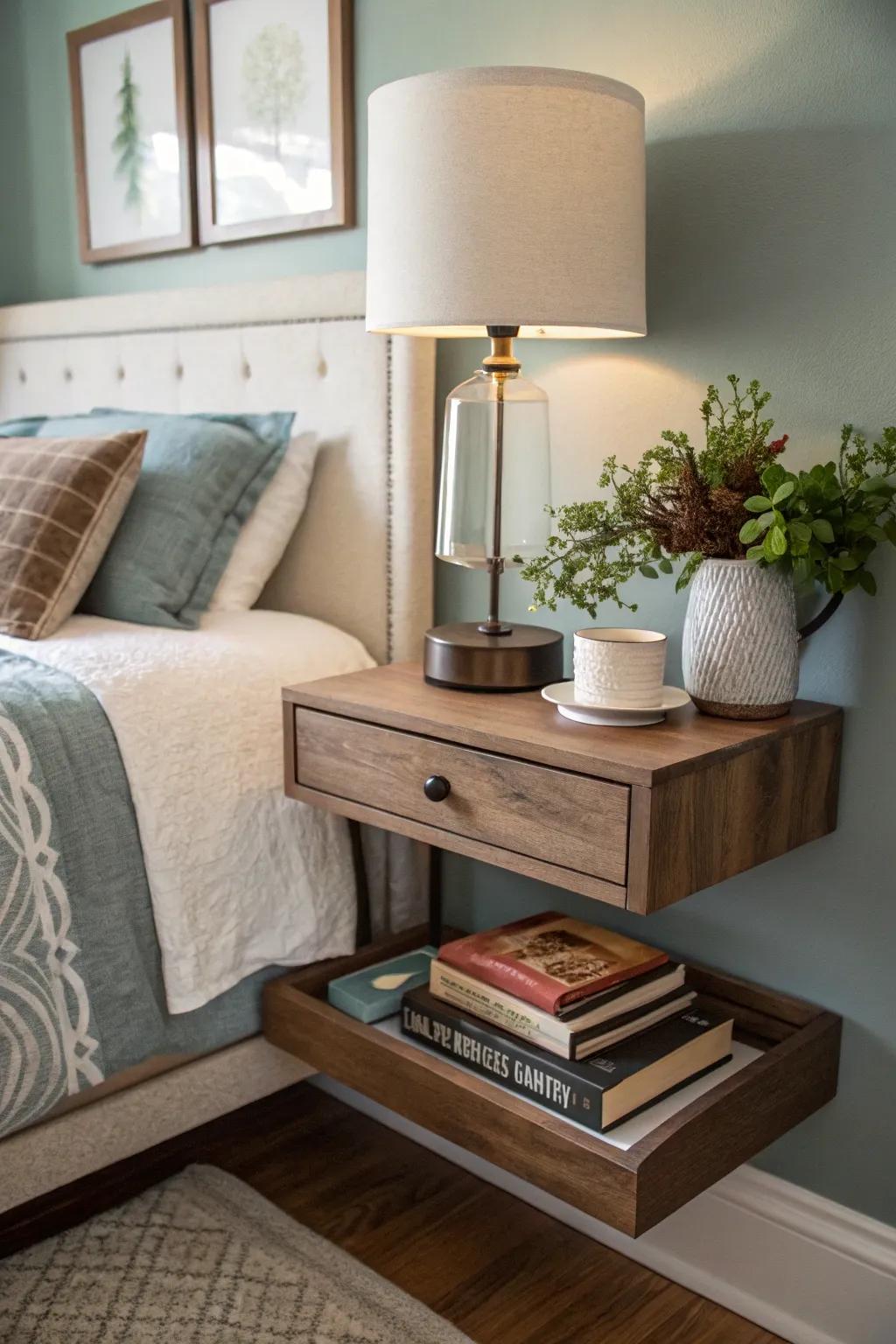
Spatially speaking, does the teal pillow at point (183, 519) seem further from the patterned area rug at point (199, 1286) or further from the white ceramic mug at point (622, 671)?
the patterned area rug at point (199, 1286)

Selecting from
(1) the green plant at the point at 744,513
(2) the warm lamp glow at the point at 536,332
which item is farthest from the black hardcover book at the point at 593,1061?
(2) the warm lamp glow at the point at 536,332

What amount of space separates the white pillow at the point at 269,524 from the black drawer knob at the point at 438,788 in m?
0.73

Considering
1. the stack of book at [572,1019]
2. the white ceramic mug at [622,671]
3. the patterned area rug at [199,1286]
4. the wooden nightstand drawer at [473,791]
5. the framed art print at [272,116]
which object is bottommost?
the patterned area rug at [199,1286]

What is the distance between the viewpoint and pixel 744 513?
138 centimetres

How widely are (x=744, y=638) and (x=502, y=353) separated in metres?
0.49

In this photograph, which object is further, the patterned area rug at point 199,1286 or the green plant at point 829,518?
the patterned area rug at point 199,1286

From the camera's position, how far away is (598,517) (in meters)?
1.47

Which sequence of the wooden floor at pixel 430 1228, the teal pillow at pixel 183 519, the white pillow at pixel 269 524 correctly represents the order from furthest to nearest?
the white pillow at pixel 269 524
the teal pillow at pixel 183 519
the wooden floor at pixel 430 1228

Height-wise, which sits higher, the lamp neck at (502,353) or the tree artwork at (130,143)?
the tree artwork at (130,143)

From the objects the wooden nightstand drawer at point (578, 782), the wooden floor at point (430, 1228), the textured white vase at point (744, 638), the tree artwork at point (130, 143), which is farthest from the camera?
the tree artwork at point (130, 143)

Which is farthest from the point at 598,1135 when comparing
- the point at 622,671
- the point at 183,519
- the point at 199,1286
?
the point at 183,519

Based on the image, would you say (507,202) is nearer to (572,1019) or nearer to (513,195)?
(513,195)

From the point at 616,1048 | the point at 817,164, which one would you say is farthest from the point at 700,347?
the point at 616,1048

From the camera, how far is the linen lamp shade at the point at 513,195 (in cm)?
133
